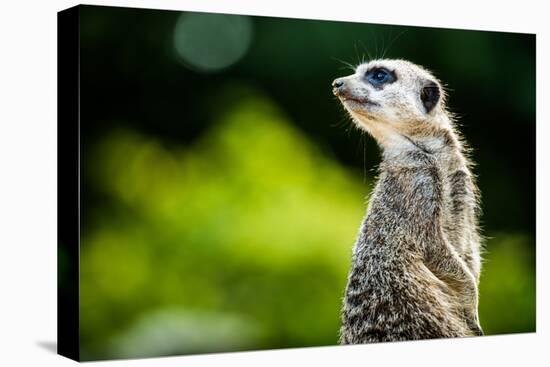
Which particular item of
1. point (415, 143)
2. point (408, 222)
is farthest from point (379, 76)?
point (408, 222)

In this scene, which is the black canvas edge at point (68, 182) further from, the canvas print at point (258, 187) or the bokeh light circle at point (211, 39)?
the bokeh light circle at point (211, 39)

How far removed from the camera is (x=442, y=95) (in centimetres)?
718

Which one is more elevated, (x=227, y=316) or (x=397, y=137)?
(x=397, y=137)

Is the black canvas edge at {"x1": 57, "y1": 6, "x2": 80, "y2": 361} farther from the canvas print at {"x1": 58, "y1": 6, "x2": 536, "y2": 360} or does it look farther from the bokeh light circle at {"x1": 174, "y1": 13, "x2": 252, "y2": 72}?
the bokeh light circle at {"x1": 174, "y1": 13, "x2": 252, "y2": 72}

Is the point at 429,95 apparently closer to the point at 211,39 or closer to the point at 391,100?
the point at 391,100

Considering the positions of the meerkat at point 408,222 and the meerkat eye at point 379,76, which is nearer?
the meerkat at point 408,222

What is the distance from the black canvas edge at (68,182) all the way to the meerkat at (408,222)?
5.93ft

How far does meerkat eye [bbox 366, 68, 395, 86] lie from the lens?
6.88m

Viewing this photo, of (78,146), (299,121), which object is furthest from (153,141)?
(299,121)

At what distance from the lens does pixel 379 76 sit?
689 cm

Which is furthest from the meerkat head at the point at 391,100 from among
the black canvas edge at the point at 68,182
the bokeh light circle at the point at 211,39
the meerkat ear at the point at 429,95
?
the black canvas edge at the point at 68,182

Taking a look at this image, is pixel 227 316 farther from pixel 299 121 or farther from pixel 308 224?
pixel 299 121

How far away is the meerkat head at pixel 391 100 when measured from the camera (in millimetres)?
6859

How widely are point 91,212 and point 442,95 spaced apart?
2.66m
